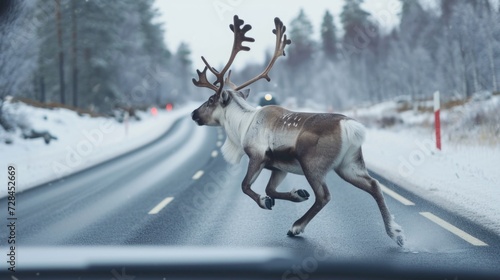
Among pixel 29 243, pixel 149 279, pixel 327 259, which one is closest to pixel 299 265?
pixel 327 259

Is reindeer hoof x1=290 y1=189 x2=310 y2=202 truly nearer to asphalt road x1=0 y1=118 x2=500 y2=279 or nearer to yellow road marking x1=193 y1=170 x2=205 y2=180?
asphalt road x1=0 y1=118 x2=500 y2=279

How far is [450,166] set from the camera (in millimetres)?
10031

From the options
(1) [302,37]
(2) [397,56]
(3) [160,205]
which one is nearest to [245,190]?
(3) [160,205]

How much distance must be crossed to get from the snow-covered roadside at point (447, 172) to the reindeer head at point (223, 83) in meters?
3.21

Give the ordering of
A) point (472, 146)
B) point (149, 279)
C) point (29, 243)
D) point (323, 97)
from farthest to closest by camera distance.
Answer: point (323, 97), point (472, 146), point (29, 243), point (149, 279)

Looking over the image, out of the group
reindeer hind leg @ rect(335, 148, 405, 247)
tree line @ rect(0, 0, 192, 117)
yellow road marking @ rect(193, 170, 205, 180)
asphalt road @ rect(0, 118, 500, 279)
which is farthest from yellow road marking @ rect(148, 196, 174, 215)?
tree line @ rect(0, 0, 192, 117)

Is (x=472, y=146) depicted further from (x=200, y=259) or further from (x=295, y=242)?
(x=200, y=259)

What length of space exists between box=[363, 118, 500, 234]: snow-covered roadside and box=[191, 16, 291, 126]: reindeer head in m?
3.21

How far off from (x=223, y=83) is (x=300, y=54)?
74.1 m

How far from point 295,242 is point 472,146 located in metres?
8.37

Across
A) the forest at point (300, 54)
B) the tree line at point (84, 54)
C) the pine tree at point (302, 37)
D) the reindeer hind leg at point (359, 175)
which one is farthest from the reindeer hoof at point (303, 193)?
the pine tree at point (302, 37)

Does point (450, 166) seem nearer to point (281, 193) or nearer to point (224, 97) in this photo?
point (281, 193)

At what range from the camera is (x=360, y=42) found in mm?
59531

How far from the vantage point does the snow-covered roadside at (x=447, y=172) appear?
6.87 m
